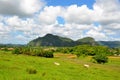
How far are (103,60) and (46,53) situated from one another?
144 ft

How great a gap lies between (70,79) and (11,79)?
1082 centimetres

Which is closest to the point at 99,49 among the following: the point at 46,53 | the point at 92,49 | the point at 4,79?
the point at 92,49

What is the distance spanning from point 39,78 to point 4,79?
601cm

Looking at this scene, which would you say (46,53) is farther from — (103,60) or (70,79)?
(70,79)

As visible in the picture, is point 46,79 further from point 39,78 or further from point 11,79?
point 11,79

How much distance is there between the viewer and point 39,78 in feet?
121

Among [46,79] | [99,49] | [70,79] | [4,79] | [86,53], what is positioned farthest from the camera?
[99,49]

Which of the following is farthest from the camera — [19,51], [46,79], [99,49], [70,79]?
[99,49]

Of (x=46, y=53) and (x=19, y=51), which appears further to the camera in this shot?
(x=19, y=51)

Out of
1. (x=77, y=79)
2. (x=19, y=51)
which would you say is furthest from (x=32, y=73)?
(x=19, y=51)

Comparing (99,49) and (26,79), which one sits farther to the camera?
(99,49)

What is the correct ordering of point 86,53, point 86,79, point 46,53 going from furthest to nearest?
1. point 86,53
2. point 46,53
3. point 86,79

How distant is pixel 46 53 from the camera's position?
147375 mm

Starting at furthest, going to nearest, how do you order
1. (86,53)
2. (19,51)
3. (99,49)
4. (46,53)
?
(99,49)
(86,53)
(19,51)
(46,53)
